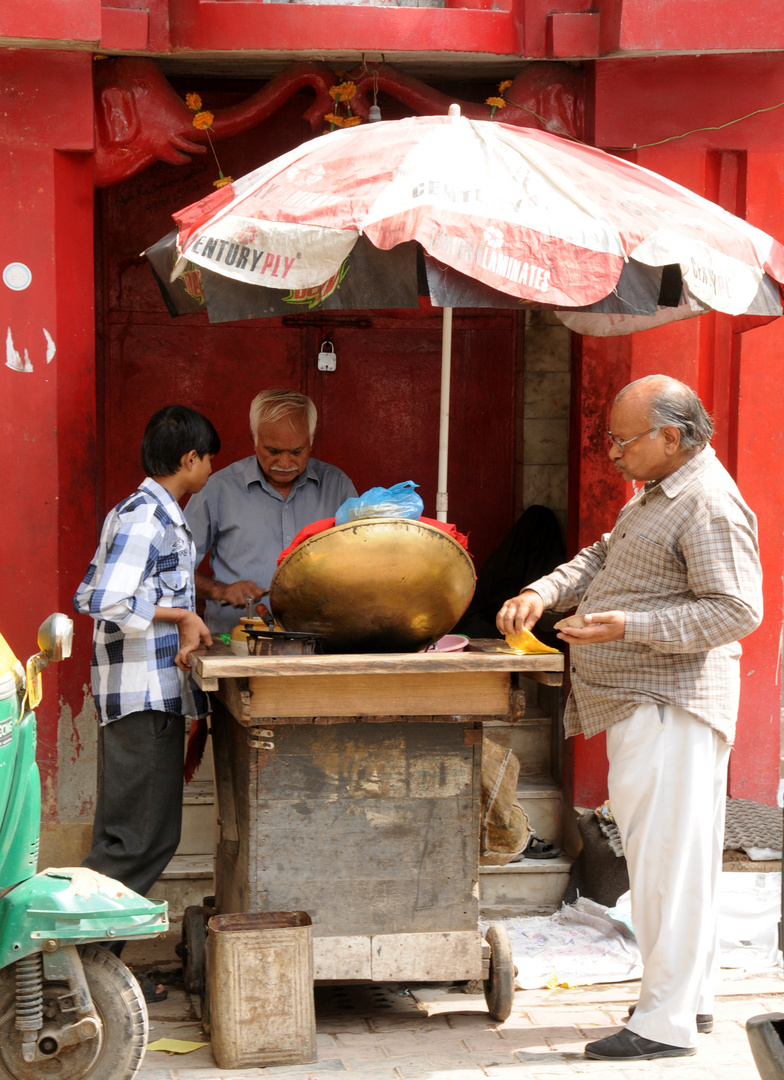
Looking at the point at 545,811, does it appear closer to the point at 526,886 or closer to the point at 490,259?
the point at 526,886

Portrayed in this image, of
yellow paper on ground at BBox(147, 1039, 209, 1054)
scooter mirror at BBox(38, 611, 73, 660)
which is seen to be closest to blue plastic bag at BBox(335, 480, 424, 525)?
scooter mirror at BBox(38, 611, 73, 660)

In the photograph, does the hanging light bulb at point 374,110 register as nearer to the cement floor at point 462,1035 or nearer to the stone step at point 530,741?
the stone step at point 530,741

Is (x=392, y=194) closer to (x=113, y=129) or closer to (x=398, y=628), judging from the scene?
(x=398, y=628)

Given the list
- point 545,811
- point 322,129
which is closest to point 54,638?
point 545,811

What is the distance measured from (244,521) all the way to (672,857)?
221 cm

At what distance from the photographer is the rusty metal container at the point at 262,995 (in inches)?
138

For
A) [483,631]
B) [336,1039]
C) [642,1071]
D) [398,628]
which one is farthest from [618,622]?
[483,631]

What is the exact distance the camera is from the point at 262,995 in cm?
352

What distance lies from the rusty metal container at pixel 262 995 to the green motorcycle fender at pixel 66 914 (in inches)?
15.2

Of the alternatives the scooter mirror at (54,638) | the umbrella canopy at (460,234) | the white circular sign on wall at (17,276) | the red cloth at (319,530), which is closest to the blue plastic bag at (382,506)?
the red cloth at (319,530)

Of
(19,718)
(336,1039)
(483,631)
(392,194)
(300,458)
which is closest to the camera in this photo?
(19,718)

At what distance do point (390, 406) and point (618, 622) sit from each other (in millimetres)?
3098

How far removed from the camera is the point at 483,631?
237 inches

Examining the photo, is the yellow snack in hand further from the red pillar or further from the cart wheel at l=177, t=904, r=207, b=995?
the red pillar
